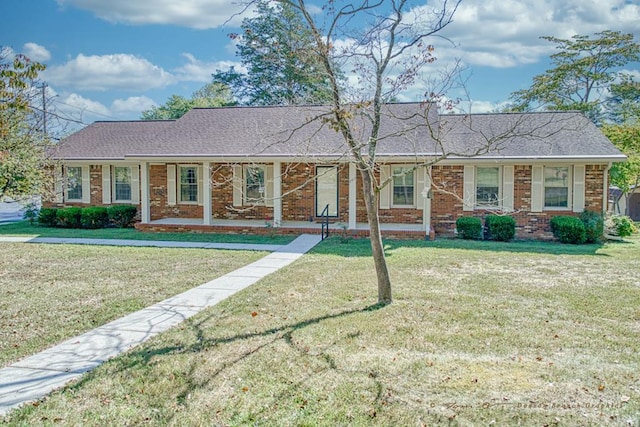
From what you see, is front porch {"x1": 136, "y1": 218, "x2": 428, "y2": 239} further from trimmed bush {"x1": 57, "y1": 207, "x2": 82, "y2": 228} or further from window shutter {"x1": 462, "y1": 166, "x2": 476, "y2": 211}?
trimmed bush {"x1": 57, "y1": 207, "x2": 82, "y2": 228}

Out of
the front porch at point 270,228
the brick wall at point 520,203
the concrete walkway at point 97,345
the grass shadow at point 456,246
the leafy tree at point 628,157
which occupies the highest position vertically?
the leafy tree at point 628,157

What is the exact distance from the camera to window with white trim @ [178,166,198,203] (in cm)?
1730

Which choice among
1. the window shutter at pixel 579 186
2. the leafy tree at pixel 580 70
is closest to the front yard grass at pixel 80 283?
the window shutter at pixel 579 186

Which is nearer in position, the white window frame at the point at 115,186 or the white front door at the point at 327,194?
the white front door at the point at 327,194

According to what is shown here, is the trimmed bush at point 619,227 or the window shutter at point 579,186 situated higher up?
the window shutter at point 579,186

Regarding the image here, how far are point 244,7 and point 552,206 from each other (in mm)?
11695

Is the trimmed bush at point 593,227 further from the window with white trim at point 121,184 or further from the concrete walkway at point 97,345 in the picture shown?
the window with white trim at point 121,184

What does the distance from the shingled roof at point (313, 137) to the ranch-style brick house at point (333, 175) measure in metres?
0.06

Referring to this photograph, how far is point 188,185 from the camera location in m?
17.4

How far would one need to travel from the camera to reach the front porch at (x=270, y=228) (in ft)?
46.7

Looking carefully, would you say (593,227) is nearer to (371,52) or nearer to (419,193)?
(419,193)

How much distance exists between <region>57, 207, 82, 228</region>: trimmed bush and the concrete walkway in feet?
36.3

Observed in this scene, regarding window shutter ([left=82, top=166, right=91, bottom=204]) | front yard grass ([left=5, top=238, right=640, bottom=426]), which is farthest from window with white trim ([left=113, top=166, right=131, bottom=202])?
front yard grass ([left=5, top=238, right=640, bottom=426])

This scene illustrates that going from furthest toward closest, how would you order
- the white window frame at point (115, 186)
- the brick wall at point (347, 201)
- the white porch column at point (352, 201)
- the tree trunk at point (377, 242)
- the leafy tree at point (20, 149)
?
1. the white window frame at point (115, 186)
2. the brick wall at point (347, 201)
3. the white porch column at point (352, 201)
4. the leafy tree at point (20, 149)
5. the tree trunk at point (377, 242)
